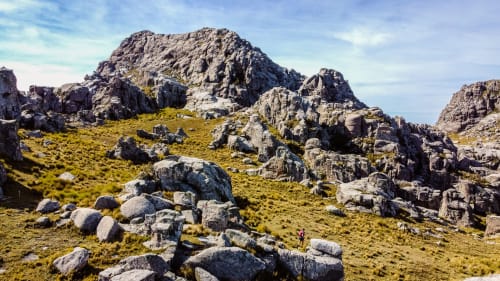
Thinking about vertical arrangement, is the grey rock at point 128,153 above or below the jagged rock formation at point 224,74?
below

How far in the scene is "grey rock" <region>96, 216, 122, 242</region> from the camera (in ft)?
67.2

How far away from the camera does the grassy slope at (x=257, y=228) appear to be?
1952 centimetres

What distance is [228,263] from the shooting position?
1925cm

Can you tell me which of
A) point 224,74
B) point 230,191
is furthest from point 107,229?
point 224,74

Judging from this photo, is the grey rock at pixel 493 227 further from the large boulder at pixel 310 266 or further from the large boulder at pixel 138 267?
the large boulder at pixel 138 267

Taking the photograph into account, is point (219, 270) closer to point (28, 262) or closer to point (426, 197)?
point (28, 262)

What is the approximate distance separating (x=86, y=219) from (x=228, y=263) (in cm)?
1062

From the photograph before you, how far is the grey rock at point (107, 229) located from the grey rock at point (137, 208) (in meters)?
1.86

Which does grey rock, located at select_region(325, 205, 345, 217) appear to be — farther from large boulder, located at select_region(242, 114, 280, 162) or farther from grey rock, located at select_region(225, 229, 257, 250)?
grey rock, located at select_region(225, 229, 257, 250)

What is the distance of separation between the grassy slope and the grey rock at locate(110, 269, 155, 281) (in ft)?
7.16

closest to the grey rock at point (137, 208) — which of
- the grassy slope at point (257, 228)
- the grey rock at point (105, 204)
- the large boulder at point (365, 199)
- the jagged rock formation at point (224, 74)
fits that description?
the grey rock at point (105, 204)

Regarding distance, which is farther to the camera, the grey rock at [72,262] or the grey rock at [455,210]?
the grey rock at [455,210]

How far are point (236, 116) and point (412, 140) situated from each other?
201 ft

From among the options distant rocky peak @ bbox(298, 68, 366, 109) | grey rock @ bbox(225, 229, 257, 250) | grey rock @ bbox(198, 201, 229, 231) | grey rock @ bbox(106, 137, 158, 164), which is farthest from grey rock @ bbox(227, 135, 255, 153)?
distant rocky peak @ bbox(298, 68, 366, 109)
